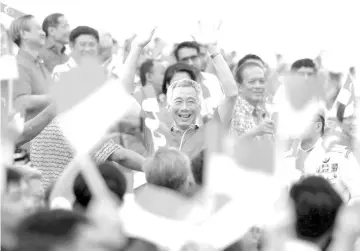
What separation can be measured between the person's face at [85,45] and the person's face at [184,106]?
812 mm

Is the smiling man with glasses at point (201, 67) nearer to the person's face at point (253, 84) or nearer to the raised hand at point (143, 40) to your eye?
the person's face at point (253, 84)

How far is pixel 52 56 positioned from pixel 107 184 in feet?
10.8

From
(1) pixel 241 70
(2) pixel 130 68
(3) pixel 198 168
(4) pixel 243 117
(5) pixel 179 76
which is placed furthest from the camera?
(5) pixel 179 76

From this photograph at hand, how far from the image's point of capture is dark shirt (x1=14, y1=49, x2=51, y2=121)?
6.23 m

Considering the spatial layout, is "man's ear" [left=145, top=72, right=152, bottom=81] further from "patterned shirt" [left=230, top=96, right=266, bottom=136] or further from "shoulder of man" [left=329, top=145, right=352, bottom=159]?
"shoulder of man" [left=329, top=145, right=352, bottom=159]

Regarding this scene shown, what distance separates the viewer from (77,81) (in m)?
3.79

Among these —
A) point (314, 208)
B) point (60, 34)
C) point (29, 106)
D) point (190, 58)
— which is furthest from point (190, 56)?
point (314, 208)

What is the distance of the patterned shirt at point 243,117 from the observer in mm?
6305

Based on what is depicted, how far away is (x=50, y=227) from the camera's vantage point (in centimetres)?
321

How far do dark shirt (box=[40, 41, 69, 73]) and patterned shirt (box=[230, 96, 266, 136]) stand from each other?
1.49 meters

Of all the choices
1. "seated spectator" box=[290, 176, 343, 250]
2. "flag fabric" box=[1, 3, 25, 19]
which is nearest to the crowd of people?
"seated spectator" box=[290, 176, 343, 250]

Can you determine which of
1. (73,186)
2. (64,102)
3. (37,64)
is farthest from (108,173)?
(37,64)

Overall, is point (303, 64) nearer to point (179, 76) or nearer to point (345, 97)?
point (345, 97)

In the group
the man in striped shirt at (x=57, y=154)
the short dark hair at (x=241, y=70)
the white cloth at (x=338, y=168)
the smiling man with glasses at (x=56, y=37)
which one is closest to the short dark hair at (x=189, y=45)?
the smiling man with glasses at (x=56, y=37)
